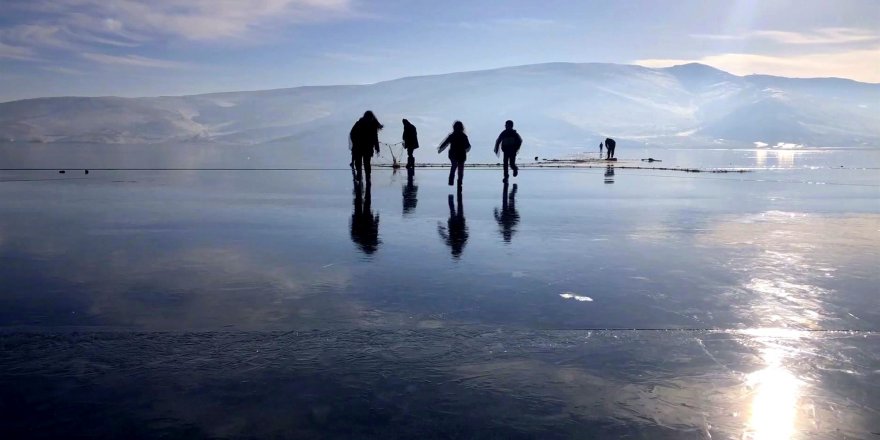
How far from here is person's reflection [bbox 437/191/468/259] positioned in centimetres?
947

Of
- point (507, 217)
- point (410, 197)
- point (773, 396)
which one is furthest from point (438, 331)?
point (410, 197)

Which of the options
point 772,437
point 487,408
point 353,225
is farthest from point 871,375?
point 353,225

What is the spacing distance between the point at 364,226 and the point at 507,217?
9.79ft

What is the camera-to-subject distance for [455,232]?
11031mm

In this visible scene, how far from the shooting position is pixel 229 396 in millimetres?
3990

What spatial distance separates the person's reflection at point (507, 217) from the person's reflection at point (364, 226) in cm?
199

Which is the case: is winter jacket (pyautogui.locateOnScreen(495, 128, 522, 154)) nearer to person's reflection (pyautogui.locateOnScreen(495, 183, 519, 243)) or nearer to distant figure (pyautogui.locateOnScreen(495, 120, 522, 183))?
distant figure (pyautogui.locateOnScreen(495, 120, 522, 183))

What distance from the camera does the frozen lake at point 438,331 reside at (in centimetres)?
376

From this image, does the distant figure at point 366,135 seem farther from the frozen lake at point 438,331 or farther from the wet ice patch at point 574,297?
the wet ice patch at point 574,297

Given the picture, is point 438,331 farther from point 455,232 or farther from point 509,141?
point 509,141

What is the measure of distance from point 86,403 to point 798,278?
686 centimetres

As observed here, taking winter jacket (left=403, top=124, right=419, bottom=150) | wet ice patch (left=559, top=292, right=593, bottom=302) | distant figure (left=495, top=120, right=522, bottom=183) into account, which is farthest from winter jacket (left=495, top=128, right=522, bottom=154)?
wet ice patch (left=559, top=292, right=593, bottom=302)

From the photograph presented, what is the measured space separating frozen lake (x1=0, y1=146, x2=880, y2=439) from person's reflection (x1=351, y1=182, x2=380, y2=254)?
0.10m

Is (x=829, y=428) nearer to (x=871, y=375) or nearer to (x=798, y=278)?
(x=871, y=375)
